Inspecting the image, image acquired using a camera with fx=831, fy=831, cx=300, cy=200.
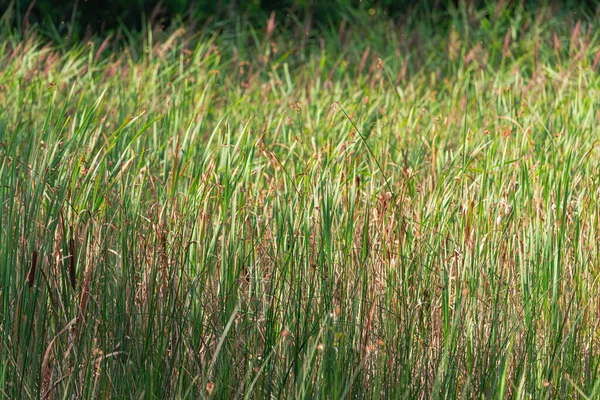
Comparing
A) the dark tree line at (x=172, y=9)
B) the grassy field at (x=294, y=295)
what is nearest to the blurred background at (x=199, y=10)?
the dark tree line at (x=172, y=9)

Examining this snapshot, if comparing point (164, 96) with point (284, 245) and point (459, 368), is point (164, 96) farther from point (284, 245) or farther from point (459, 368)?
point (459, 368)

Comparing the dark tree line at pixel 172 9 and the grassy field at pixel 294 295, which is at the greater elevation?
the grassy field at pixel 294 295

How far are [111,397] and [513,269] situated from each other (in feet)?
3.75

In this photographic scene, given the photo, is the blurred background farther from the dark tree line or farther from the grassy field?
the grassy field

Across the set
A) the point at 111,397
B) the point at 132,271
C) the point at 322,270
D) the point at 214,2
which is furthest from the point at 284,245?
the point at 214,2

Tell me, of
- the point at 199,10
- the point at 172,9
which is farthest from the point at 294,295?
the point at 199,10

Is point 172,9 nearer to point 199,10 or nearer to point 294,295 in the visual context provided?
point 199,10

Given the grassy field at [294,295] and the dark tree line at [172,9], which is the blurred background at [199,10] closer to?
the dark tree line at [172,9]

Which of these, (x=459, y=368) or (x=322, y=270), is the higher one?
(x=322, y=270)

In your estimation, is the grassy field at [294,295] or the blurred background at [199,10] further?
the blurred background at [199,10]

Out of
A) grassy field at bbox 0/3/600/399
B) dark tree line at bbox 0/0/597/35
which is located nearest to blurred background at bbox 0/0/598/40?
dark tree line at bbox 0/0/597/35

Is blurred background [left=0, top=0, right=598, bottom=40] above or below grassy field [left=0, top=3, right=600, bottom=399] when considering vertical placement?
below

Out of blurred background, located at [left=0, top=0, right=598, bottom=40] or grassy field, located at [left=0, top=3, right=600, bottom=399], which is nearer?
grassy field, located at [left=0, top=3, right=600, bottom=399]

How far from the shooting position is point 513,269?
2.30 metres
